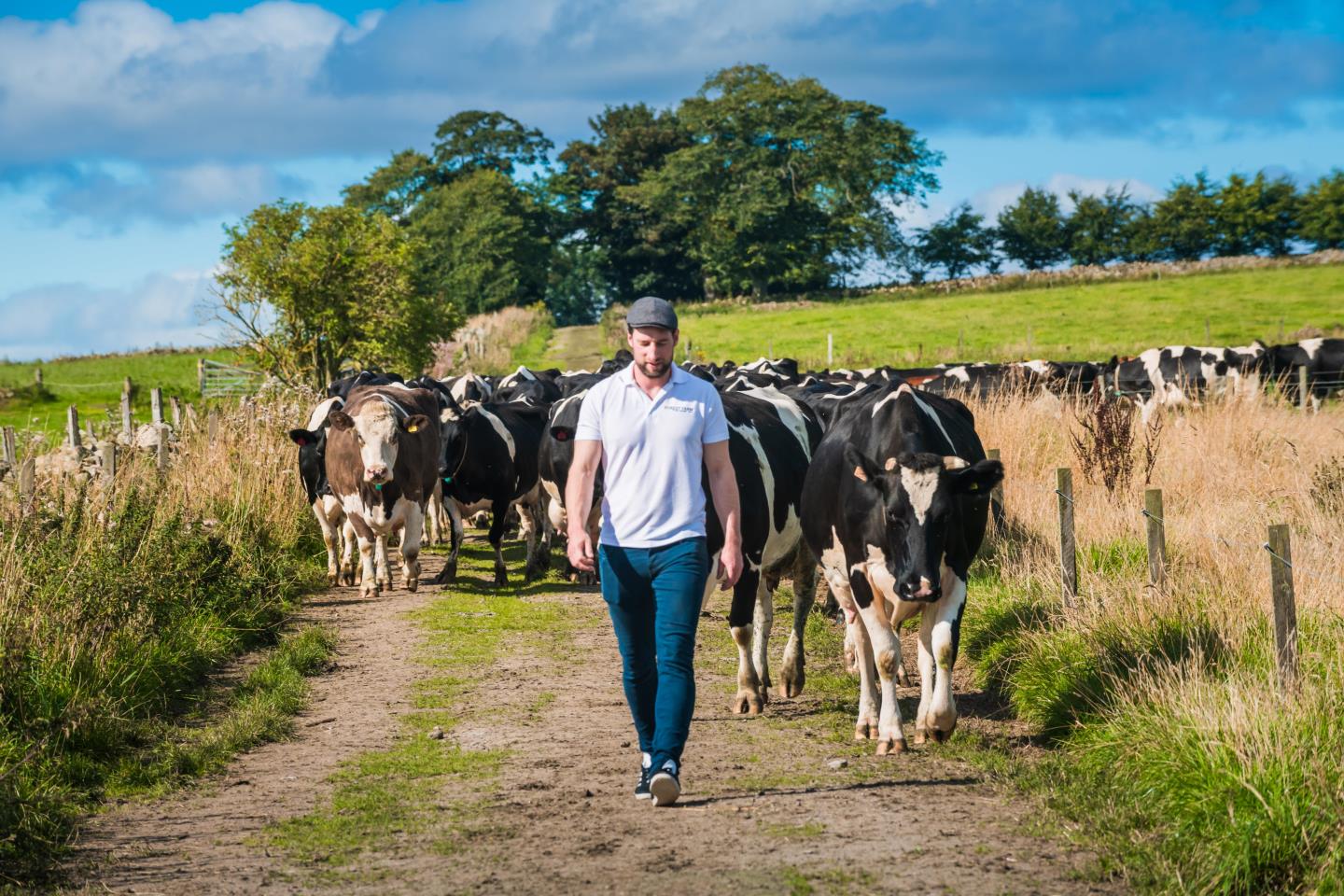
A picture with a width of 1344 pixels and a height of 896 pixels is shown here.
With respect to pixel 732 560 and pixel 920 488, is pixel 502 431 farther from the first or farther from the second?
pixel 732 560

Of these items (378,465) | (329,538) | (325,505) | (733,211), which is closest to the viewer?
(378,465)

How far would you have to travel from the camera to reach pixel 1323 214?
92.3 m

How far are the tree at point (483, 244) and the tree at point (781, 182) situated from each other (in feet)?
24.4

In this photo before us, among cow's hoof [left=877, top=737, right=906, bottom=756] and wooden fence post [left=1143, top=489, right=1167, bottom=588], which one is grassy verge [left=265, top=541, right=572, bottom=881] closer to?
cow's hoof [left=877, top=737, right=906, bottom=756]

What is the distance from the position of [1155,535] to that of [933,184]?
89068 mm

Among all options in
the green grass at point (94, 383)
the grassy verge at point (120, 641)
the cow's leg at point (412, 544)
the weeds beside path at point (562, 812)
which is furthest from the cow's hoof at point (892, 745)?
the green grass at point (94, 383)

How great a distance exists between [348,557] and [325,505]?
0.68 meters

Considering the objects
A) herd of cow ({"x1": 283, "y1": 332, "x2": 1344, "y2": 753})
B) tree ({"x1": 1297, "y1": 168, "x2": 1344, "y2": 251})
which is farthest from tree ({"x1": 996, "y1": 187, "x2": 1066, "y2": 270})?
herd of cow ({"x1": 283, "y1": 332, "x2": 1344, "y2": 753})

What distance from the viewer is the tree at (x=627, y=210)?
9412 centimetres

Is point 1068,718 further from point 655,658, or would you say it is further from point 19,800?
point 19,800

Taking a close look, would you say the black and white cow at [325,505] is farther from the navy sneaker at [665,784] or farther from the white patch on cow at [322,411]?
the navy sneaker at [665,784]

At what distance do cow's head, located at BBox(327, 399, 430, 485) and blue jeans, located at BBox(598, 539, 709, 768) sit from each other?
753 cm

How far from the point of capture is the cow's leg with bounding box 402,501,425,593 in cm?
1436

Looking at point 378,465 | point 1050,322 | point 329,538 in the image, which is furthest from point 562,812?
point 1050,322
